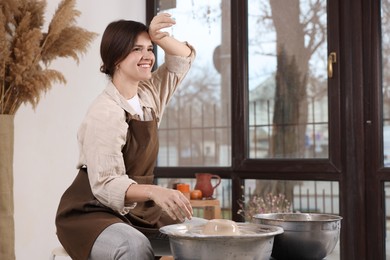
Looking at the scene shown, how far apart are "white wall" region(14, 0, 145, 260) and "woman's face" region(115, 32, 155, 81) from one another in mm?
1536

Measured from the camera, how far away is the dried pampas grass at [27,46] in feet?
Result: 9.57

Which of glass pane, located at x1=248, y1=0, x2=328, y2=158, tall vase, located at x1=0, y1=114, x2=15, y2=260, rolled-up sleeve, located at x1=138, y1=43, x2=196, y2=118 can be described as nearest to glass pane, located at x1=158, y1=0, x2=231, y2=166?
glass pane, located at x1=248, y1=0, x2=328, y2=158

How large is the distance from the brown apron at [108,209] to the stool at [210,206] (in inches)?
55.2

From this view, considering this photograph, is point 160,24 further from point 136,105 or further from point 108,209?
point 108,209

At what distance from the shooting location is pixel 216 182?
396 centimetres

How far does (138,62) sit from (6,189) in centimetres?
129

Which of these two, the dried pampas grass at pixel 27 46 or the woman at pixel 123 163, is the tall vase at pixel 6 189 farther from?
the woman at pixel 123 163

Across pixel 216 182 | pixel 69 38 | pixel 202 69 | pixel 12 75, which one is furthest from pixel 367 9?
pixel 12 75

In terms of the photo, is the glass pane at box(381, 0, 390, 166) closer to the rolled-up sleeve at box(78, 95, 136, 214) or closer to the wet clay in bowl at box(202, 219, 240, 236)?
the rolled-up sleeve at box(78, 95, 136, 214)

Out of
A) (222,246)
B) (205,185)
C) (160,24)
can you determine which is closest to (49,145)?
(205,185)

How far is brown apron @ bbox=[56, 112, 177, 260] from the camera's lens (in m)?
1.83

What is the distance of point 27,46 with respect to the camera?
2.91 m

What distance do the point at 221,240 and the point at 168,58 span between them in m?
1.03

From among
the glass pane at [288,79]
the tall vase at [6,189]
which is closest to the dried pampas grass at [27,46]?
the tall vase at [6,189]
